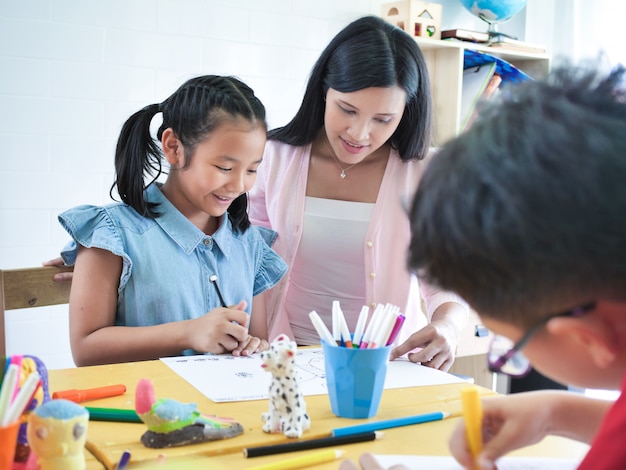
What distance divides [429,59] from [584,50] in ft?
2.16

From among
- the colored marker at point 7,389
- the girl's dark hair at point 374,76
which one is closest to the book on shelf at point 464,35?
the girl's dark hair at point 374,76

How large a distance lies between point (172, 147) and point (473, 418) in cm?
89

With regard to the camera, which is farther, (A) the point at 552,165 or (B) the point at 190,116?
(B) the point at 190,116

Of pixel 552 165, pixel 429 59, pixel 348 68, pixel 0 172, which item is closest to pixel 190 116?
pixel 348 68

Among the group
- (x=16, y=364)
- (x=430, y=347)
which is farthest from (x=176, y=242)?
(x=16, y=364)

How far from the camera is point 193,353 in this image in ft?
4.32

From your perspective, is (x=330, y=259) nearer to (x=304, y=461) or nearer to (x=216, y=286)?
(x=216, y=286)

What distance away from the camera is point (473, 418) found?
706 mm

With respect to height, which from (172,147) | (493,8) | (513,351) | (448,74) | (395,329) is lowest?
(395,329)

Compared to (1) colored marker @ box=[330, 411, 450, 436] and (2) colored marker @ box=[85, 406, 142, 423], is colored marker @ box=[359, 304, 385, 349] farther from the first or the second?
(2) colored marker @ box=[85, 406, 142, 423]

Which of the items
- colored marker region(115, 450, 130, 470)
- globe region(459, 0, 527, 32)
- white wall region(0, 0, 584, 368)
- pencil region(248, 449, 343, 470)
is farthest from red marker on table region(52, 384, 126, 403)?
globe region(459, 0, 527, 32)

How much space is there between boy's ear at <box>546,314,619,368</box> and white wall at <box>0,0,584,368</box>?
6.74 ft

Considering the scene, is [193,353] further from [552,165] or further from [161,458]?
[552,165]

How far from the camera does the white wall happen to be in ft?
7.43
